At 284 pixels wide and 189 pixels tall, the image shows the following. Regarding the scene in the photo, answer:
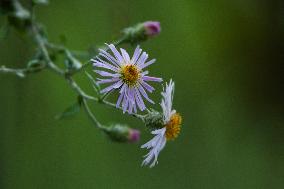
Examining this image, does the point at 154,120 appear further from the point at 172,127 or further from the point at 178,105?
the point at 178,105

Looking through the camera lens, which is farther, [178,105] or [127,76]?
[178,105]

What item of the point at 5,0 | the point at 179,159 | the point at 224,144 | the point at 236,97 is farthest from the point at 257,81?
the point at 5,0

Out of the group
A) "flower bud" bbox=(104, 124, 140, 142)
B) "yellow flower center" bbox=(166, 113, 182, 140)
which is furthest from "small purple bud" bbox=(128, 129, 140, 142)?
"yellow flower center" bbox=(166, 113, 182, 140)

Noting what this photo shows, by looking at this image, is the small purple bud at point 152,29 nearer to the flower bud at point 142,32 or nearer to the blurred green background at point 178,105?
the flower bud at point 142,32

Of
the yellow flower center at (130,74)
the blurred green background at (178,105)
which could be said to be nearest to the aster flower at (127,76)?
the yellow flower center at (130,74)

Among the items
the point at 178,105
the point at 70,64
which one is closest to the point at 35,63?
the point at 70,64

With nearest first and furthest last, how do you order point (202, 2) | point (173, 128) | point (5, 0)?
point (5, 0) → point (173, 128) → point (202, 2)

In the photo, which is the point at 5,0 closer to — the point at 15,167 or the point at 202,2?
the point at 15,167
